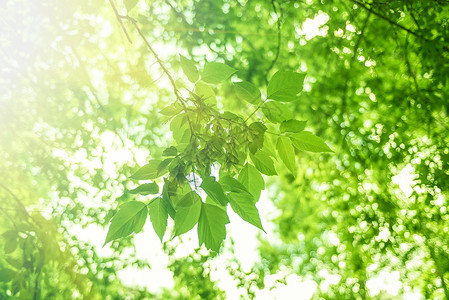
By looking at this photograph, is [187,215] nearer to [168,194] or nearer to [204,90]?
[168,194]

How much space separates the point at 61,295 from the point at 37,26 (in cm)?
261

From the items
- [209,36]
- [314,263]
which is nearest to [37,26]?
[209,36]

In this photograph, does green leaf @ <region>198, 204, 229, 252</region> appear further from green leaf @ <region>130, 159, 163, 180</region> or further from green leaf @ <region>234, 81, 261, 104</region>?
green leaf @ <region>234, 81, 261, 104</region>

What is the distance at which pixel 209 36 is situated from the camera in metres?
3.13

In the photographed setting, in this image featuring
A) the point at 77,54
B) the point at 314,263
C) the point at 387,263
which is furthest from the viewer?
the point at 314,263

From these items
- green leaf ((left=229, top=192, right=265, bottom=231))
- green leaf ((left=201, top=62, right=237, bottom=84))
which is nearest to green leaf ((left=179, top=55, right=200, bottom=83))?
green leaf ((left=201, top=62, right=237, bottom=84))

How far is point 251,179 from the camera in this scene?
0.68m

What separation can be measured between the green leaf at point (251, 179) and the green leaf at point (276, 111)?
0.12 m

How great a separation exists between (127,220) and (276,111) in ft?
1.23

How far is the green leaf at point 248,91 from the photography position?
66 centimetres

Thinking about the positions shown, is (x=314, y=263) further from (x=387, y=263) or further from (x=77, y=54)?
(x=77, y=54)

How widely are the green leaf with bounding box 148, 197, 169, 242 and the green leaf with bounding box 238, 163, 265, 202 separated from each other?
0.56 ft

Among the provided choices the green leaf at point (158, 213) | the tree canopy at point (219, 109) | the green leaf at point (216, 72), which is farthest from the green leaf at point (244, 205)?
the tree canopy at point (219, 109)

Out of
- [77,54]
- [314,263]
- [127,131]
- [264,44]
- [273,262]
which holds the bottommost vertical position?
[273,262]
